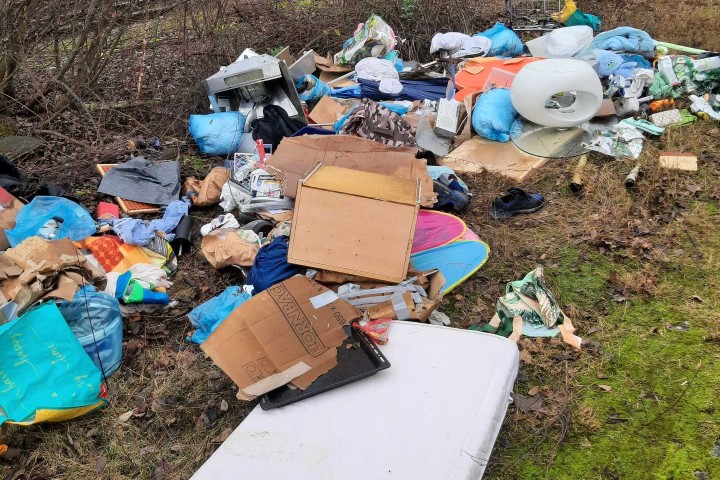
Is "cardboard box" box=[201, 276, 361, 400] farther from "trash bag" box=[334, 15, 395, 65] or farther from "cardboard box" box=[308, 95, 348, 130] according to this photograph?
"trash bag" box=[334, 15, 395, 65]

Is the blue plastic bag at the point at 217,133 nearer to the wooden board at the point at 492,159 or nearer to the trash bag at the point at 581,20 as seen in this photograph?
the wooden board at the point at 492,159

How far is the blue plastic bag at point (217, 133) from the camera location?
5363 millimetres

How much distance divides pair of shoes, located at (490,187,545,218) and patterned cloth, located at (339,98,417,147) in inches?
40.6

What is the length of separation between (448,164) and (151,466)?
11.7 feet

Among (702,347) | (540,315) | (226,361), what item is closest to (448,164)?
(540,315)

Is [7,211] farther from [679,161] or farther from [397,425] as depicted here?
[679,161]

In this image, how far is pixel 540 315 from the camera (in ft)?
10.9

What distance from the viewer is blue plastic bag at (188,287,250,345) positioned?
135 inches

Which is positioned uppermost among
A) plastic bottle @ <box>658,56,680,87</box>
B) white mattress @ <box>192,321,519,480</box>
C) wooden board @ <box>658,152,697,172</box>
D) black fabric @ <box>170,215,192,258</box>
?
white mattress @ <box>192,321,519,480</box>

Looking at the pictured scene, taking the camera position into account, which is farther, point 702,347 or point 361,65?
point 361,65

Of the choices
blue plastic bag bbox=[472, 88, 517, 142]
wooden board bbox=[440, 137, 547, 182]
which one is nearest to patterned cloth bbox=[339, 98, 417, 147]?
wooden board bbox=[440, 137, 547, 182]

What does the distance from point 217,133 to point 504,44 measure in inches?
152

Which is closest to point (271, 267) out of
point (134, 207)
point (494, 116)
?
point (134, 207)

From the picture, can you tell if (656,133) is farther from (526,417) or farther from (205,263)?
(205,263)
